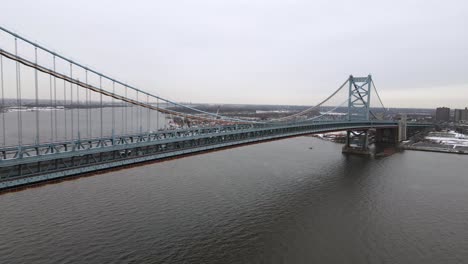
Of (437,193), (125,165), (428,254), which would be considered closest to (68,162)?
(125,165)

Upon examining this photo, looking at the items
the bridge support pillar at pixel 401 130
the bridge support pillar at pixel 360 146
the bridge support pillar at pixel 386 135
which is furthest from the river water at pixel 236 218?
the bridge support pillar at pixel 386 135

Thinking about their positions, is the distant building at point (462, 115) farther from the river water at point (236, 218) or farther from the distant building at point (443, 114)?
the river water at point (236, 218)

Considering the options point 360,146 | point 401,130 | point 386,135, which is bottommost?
point 360,146

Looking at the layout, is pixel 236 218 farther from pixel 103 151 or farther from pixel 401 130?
pixel 401 130

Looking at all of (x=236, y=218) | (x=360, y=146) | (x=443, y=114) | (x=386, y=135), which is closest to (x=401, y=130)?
(x=386, y=135)

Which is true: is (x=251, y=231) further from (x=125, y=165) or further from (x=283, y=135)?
(x=283, y=135)
